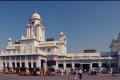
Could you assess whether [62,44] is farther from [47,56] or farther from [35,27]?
[35,27]

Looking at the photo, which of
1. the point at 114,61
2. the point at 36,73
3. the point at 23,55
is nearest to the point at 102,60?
the point at 114,61

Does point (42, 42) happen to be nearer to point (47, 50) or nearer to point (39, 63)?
point (47, 50)

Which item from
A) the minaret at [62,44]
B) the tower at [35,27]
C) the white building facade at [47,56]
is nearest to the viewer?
the white building facade at [47,56]

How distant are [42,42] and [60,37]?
5.28 metres

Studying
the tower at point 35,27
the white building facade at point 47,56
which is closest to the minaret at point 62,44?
the white building facade at point 47,56

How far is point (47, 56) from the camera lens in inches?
2906

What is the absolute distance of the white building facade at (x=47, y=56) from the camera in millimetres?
69125

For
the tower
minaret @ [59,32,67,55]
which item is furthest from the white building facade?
the tower

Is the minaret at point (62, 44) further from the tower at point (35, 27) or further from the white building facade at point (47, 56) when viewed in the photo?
the tower at point (35, 27)

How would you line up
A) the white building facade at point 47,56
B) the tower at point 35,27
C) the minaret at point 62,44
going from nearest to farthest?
the white building facade at point 47,56, the minaret at point 62,44, the tower at point 35,27

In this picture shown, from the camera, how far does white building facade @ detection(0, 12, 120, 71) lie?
227 feet

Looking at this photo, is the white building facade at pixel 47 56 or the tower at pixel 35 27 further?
the tower at pixel 35 27

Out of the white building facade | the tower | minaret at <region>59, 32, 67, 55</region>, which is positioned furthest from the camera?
the tower

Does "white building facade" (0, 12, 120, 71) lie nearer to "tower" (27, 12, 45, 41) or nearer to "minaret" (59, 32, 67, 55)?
"minaret" (59, 32, 67, 55)
